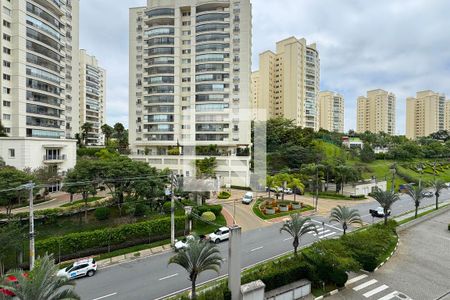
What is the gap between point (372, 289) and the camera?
16172mm

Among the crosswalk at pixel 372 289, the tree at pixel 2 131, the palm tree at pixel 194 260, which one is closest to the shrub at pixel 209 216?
the palm tree at pixel 194 260

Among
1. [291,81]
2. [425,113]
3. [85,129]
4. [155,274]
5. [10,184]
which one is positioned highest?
[291,81]

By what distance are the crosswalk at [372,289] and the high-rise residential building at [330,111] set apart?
408ft

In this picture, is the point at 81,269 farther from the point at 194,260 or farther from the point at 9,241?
the point at 194,260

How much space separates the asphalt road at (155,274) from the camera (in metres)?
16.7

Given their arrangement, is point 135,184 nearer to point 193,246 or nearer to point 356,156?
point 193,246

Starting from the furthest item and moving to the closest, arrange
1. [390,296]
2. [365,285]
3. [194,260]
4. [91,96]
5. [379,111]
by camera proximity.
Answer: [379,111] < [91,96] < [365,285] < [390,296] < [194,260]

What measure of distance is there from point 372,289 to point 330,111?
130m

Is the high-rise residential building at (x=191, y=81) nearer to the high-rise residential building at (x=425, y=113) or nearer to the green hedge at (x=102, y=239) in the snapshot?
the green hedge at (x=102, y=239)

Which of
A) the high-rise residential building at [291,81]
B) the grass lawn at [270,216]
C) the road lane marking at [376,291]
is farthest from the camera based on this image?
the high-rise residential building at [291,81]

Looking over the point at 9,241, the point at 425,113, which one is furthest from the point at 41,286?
the point at 425,113

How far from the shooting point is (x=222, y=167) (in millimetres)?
51312

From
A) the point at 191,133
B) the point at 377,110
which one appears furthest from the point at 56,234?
the point at 377,110

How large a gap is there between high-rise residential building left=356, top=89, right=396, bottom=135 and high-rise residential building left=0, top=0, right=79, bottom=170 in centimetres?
15038
